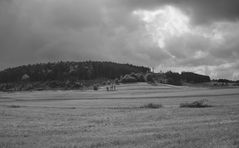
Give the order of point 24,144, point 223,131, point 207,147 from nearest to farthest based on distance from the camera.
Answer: point 207,147 < point 24,144 < point 223,131

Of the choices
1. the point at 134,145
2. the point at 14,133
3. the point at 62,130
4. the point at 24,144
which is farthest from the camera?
the point at 62,130

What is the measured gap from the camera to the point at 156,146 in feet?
53.2

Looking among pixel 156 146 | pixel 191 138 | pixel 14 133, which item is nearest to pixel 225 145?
pixel 191 138

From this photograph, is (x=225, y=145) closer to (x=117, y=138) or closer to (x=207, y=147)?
(x=207, y=147)

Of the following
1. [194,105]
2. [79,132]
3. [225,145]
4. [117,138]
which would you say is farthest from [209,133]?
[194,105]

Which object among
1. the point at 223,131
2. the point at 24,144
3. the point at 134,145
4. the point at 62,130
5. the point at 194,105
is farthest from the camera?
the point at 194,105

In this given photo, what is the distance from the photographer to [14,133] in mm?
22422

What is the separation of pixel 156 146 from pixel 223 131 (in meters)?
6.03

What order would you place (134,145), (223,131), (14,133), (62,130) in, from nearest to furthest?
(134,145) < (223,131) < (14,133) < (62,130)

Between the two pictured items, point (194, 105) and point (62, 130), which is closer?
point (62, 130)

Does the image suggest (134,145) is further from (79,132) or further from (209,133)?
(79,132)

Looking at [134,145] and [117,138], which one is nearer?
[134,145]

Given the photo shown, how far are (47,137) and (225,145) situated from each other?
39.3 ft

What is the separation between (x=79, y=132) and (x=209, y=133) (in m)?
9.93
